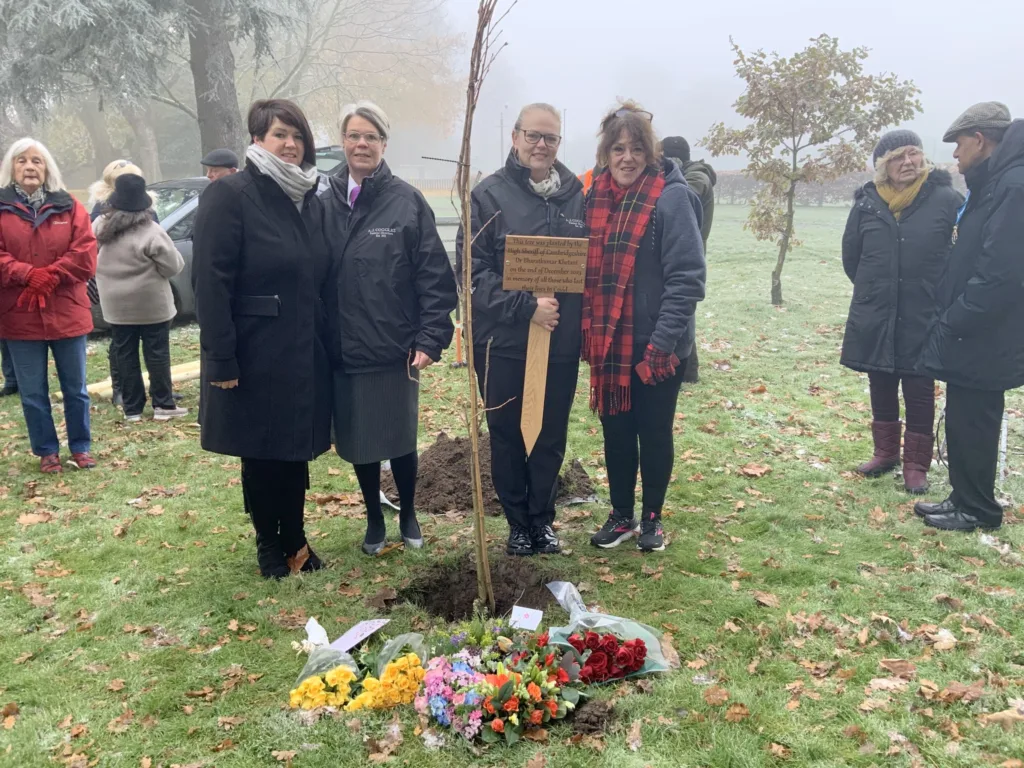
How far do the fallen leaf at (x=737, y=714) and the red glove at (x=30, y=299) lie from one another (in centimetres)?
491

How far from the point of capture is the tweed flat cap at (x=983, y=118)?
3.92 meters

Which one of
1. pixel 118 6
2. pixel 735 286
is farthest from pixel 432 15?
pixel 735 286

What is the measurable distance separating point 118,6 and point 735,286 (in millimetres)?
12546

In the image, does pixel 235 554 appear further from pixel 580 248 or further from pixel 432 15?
pixel 432 15

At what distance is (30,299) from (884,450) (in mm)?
6006

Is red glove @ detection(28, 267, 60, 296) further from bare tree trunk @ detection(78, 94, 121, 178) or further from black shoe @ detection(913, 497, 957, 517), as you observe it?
bare tree trunk @ detection(78, 94, 121, 178)

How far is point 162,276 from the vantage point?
6281 millimetres

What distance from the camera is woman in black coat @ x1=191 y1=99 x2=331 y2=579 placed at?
125 inches

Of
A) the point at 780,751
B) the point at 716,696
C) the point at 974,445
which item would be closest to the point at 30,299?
the point at 716,696

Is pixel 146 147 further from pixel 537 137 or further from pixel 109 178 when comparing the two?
pixel 537 137

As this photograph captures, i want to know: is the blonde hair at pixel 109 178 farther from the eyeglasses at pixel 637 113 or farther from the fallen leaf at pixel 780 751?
the fallen leaf at pixel 780 751

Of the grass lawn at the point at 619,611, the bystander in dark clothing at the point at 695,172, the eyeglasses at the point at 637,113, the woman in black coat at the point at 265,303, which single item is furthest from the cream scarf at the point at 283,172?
the bystander in dark clothing at the point at 695,172

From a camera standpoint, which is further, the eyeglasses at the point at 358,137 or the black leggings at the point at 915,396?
the black leggings at the point at 915,396

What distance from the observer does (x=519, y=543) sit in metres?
4.02
